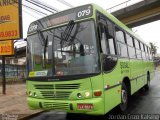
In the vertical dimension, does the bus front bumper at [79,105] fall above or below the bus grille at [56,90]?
below

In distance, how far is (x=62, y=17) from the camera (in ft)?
25.1

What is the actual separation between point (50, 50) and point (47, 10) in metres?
8.08

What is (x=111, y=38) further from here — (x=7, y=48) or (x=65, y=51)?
(x=7, y=48)

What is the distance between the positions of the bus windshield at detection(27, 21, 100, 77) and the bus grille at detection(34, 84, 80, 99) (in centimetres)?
31

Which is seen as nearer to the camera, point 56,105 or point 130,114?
point 56,105

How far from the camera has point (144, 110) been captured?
9375mm

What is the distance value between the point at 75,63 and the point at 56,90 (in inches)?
35.2

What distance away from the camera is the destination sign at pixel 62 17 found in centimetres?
725

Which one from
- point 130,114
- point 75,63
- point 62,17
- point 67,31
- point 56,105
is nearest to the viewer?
point 75,63

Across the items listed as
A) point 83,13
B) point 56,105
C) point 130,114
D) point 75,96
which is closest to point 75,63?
point 75,96

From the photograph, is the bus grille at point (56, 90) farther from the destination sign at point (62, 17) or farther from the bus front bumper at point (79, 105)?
the destination sign at point (62, 17)

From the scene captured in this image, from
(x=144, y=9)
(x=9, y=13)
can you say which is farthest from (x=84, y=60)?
(x=144, y=9)

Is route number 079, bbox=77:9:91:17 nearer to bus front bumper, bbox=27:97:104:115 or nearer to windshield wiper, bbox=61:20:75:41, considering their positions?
windshield wiper, bbox=61:20:75:41

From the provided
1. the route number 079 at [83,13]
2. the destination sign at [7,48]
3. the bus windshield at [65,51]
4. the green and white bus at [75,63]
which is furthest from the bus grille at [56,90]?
the destination sign at [7,48]
